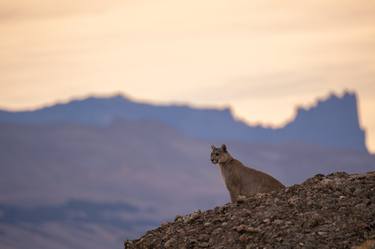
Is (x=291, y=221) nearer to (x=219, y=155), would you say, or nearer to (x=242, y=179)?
(x=242, y=179)

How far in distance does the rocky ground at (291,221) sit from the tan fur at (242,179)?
6.87ft

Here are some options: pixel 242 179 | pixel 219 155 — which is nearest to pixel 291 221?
pixel 242 179

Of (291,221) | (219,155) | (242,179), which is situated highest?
(219,155)

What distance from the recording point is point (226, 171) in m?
34.6

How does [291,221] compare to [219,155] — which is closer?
[291,221]

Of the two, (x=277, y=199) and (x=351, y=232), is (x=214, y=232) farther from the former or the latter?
(x=351, y=232)

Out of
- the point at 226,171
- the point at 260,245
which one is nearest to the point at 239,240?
the point at 260,245

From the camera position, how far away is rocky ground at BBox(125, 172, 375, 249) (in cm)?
2548

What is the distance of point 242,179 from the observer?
33500mm

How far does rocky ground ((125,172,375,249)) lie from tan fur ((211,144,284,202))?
210 centimetres

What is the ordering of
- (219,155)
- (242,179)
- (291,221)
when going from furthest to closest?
(219,155) < (242,179) < (291,221)

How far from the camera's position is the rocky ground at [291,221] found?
25.5 m

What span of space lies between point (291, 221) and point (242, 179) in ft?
22.7

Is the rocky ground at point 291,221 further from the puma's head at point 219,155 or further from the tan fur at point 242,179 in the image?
the puma's head at point 219,155
